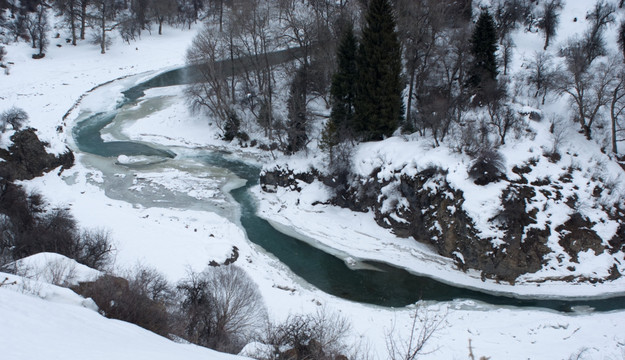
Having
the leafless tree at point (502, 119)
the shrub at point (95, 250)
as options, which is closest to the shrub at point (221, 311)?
the shrub at point (95, 250)

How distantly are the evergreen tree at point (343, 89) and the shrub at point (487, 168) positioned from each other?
9313 millimetres

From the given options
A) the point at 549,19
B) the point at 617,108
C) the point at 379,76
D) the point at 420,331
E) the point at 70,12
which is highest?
the point at 70,12

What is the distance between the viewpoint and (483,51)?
1086 inches

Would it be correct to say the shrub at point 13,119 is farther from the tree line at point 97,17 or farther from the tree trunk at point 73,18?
the tree trunk at point 73,18

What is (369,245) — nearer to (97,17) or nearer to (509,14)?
(509,14)

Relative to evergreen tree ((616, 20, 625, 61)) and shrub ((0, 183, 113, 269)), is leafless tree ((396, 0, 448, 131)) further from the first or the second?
shrub ((0, 183, 113, 269))

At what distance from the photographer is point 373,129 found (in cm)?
2742

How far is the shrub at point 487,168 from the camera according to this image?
21.9m

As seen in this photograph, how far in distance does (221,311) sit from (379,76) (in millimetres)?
18969

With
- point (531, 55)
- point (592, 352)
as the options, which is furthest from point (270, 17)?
point (592, 352)

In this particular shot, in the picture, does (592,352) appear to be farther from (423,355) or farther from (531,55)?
(531,55)

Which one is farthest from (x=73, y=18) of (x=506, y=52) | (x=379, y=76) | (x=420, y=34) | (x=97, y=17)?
(x=506, y=52)

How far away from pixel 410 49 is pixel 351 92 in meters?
5.47

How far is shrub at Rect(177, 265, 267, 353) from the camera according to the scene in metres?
13.0
